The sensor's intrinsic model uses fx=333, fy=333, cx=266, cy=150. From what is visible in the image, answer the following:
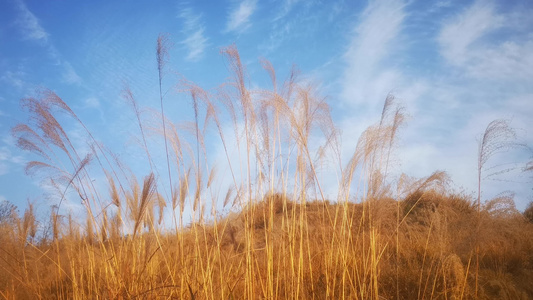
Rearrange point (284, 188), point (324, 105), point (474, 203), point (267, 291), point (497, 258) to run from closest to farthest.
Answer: point (267, 291) → point (284, 188) → point (324, 105) → point (497, 258) → point (474, 203)

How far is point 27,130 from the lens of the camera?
347cm

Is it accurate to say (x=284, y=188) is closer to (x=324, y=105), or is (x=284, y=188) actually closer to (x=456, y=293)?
(x=324, y=105)

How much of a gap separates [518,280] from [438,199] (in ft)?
20.0

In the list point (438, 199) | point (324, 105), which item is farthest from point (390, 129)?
point (438, 199)

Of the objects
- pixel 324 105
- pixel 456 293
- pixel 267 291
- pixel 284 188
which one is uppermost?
pixel 324 105

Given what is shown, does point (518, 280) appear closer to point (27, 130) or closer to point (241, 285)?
point (241, 285)

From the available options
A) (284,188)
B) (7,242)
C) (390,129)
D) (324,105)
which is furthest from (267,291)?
(7,242)

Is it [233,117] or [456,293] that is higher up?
[233,117]

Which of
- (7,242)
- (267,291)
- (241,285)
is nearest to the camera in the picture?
(267,291)

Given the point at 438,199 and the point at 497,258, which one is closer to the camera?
the point at 497,258

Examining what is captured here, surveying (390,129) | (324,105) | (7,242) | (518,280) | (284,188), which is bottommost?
(518,280)

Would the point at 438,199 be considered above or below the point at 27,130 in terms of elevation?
below

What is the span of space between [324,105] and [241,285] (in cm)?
240

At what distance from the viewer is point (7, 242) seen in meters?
4.40
